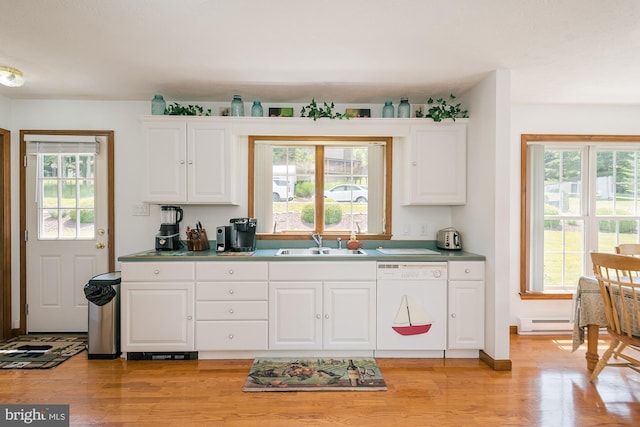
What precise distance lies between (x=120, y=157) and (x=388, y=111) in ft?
8.92

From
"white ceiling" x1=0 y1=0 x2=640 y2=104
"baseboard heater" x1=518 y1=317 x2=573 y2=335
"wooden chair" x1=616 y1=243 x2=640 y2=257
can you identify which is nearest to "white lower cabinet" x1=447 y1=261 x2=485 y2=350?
"baseboard heater" x1=518 y1=317 x2=573 y2=335

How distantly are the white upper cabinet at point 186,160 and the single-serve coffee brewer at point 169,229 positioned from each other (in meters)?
0.26

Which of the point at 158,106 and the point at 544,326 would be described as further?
the point at 544,326

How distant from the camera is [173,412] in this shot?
2.33 m

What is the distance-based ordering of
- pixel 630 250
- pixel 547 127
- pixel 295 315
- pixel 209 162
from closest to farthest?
pixel 295 315, pixel 630 250, pixel 209 162, pixel 547 127

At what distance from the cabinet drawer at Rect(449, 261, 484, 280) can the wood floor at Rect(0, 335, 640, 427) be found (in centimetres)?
72

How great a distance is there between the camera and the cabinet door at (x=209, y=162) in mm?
3373

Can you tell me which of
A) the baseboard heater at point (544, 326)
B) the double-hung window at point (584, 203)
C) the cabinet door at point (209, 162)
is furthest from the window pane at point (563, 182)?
the cabinet door at point (209, 162)

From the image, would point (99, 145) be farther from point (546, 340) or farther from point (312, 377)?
point (546, 340)

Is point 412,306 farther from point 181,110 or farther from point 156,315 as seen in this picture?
point 181,110

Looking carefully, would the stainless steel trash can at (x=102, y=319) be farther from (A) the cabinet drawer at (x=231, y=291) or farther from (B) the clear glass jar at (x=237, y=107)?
(B) the clear glass jar at (x=237, y=107)

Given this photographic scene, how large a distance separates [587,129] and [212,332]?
4312 millimetres

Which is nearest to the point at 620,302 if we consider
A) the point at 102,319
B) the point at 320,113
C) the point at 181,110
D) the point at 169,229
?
the point at 320,113

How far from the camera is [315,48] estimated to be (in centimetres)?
256
